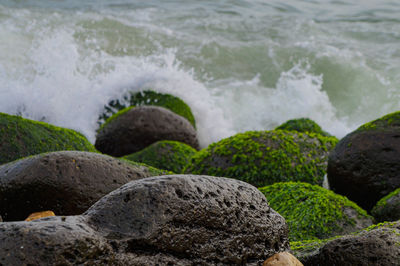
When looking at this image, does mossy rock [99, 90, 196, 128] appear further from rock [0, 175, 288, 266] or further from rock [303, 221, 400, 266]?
rock [303, 221, 400, 266]

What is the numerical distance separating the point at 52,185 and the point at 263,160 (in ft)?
7.73

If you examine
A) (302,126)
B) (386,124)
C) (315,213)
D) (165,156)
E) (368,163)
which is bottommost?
(165,156)

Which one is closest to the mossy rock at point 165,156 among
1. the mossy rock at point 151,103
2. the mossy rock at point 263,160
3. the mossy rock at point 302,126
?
the mossy rock at point 263,160

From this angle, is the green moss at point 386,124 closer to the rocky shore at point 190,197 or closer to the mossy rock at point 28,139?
the rocky shore at point 190,197

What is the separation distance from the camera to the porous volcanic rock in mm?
2355

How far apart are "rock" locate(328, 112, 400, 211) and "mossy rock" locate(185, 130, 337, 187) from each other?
1.63 ft

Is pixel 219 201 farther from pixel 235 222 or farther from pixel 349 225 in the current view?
pixel 349 225

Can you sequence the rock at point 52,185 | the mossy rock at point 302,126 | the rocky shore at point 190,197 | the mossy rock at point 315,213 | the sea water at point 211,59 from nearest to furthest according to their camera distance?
the rocky shore at point 190,197
the rock at point 52,185
the mossy rock at point 315,213
the mossy rock at point 302,126
the sea water at point 211,59

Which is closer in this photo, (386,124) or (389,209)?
(389,209)

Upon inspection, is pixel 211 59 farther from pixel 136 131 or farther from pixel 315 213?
pixel 315 213

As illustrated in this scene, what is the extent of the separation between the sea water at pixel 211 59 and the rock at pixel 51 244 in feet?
20.0

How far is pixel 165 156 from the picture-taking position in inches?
242

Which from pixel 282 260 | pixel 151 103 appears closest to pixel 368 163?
pixel 282 260

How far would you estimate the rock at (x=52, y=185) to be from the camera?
145 inches
